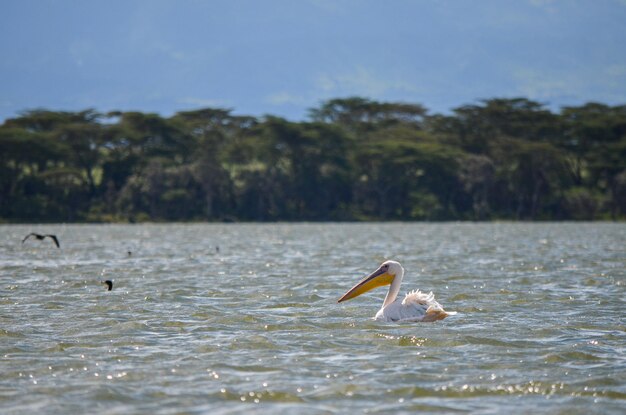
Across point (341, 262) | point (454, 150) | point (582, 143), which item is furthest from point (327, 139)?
point (341, 262)

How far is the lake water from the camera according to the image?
10.6 m

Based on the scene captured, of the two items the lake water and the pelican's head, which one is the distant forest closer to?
the lake water

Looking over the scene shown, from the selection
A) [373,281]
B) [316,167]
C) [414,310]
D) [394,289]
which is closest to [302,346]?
[414,310]

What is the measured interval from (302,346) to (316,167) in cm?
9337

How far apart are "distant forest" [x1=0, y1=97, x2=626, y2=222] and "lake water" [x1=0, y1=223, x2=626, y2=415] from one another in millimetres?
76848

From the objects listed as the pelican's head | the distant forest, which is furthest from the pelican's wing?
the distant forest

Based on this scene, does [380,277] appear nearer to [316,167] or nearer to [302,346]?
[302,346]

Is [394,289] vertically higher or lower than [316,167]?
lower

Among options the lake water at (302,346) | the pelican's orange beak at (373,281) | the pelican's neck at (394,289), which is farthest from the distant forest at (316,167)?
the pelican's neck at (394,289)

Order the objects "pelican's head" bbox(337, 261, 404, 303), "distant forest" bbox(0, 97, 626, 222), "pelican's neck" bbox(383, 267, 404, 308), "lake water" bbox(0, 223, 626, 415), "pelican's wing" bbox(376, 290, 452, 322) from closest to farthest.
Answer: "lake water" bbox(0, 223, 626, 415) < "pelican's wing" bbox(376, 290, 452, 322) < "pelican's neck" bbox(383, 267, 404, 308) < "pelican's head" bbox(337, 261, 404, 303) < "distant forest" bbox(0, 97, 626, 222)

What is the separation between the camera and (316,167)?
351 ft

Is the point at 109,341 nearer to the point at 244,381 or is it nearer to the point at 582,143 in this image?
the point at 244,381

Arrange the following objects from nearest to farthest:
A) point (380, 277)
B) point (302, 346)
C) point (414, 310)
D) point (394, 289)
A: point (302, 346) < point (414, 310) < point (394, 289) < point (380, 277)

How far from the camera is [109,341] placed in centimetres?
1435
